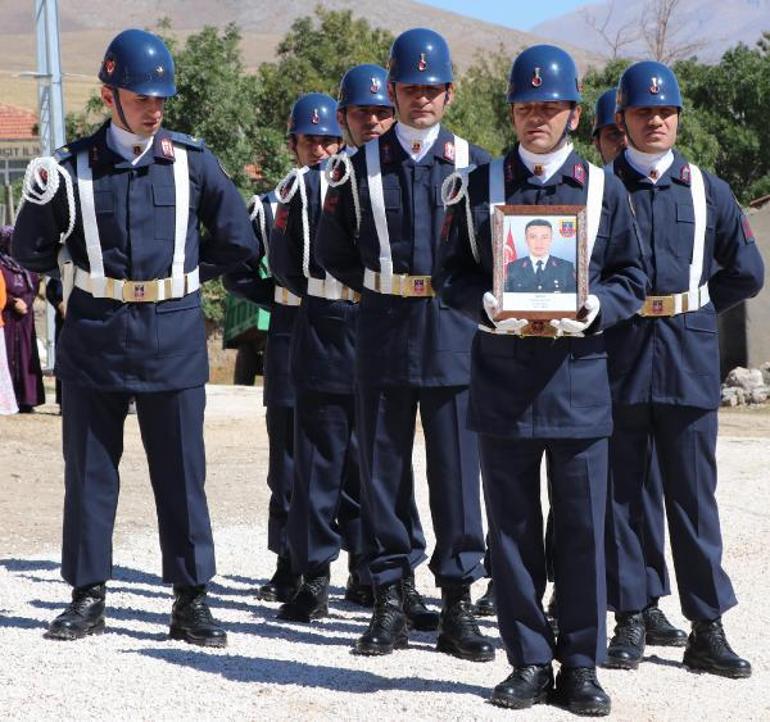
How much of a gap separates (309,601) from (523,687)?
1.89 meters

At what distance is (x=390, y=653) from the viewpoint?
6.73 metres

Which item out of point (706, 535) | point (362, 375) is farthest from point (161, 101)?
point (706, 535)

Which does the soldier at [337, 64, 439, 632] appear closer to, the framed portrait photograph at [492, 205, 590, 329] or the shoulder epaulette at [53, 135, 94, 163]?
the shoulder epaulette at [53, 135, 94, 163]

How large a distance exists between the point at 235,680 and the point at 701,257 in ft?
7.65

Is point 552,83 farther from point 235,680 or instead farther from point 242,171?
point 242,171

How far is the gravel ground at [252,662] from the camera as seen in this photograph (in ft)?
19.3

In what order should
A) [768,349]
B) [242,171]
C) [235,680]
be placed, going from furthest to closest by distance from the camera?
[242,171] → [768,349] → [235,680]

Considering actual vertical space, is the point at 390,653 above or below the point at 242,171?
below

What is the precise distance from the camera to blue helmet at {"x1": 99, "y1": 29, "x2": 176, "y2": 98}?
6629 mm

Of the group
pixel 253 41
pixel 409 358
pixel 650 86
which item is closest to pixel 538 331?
pixel 409 358

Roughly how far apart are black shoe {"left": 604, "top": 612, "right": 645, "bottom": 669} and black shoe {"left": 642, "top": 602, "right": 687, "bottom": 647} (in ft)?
1.04

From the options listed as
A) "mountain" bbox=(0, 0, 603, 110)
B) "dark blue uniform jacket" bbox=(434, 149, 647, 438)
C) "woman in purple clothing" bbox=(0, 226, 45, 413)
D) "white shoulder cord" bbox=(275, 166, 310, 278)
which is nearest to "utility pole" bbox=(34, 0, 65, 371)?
"woman in purple clothing" bbox=(0, 226, 45, 413)

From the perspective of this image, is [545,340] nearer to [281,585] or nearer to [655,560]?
[655,560]

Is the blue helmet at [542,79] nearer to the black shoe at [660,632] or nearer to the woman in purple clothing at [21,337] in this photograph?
the black shoe at [660,632]
